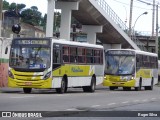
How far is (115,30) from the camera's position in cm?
5797

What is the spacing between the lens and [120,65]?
132 feet

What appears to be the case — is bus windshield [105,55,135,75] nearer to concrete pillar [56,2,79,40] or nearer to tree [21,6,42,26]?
concrete pillar [56,2,79,40]

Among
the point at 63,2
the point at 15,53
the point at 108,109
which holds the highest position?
the point at 63,2

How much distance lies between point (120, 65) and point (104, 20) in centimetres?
1558

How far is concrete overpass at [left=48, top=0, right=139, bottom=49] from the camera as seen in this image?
49.7m

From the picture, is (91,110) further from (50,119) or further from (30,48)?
(30,48)

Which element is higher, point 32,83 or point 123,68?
point 123,68

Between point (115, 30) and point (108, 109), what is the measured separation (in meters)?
38.0

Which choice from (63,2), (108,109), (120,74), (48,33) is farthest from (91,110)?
(63,2)

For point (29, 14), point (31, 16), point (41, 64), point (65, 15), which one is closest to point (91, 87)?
point (41, 64)

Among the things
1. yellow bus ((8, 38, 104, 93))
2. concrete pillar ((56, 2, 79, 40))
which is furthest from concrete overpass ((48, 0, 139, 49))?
yellow bus ((8, 38, 104, 93))

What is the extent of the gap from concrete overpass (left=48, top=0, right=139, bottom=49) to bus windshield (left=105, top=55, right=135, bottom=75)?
8745 mm

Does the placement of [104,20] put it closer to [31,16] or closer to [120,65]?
[120,65]

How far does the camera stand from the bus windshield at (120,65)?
40188mm
